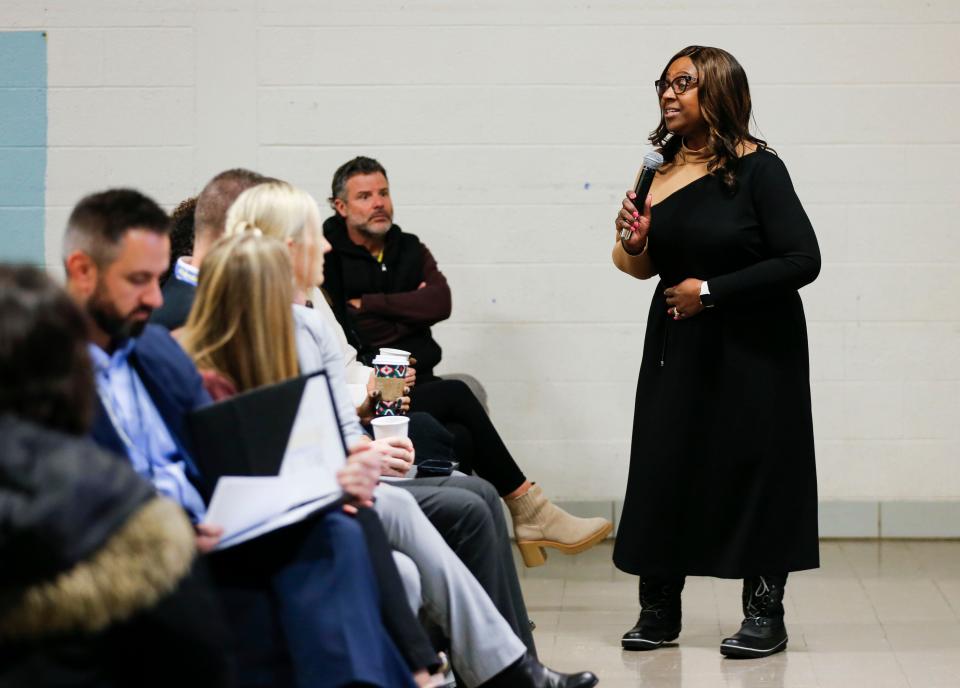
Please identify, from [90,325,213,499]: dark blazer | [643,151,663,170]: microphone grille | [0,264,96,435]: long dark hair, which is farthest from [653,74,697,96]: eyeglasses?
[0,264,96,435]: long dark hair

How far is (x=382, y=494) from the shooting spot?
278 cm

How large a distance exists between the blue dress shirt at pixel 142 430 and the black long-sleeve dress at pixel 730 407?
1.57m

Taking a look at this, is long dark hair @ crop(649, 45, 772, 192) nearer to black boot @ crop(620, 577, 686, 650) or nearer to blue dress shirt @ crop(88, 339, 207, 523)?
black boot @ crop(620, 577, 686, 650)

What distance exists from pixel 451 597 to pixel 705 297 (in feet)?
3.56

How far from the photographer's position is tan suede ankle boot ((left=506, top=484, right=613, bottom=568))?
401 cm

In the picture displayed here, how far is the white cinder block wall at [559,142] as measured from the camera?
4.77 m

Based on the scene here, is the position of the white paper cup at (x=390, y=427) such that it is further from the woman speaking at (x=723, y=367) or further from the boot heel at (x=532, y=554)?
the boot heel at (x=532, y=554)

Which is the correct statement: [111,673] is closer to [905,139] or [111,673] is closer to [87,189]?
[87,189]

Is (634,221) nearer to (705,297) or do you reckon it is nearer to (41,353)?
(705,297)

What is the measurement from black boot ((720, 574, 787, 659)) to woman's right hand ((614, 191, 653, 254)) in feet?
3.11

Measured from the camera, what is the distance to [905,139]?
4.78 meters

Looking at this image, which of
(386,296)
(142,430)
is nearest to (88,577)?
(142,430)

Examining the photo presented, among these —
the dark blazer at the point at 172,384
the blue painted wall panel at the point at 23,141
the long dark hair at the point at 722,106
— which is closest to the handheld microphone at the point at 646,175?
the long dark hair at the point at 722,106

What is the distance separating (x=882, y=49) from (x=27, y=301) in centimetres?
396
